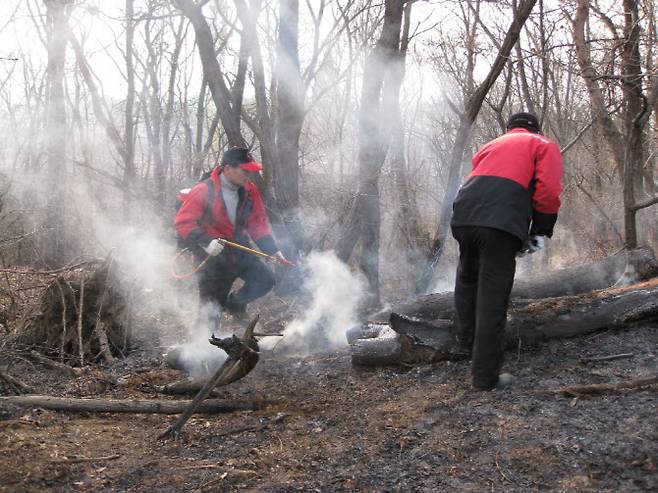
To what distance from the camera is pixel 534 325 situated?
4473 mm

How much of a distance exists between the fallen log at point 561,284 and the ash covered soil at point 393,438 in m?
0.85

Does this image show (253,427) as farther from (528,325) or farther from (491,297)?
(528,325)

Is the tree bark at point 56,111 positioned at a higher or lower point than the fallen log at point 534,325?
higher

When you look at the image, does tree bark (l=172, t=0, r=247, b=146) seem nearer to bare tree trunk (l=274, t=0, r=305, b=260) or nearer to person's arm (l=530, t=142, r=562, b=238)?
bare tree trunk (l=274, t=0, r=305, b=260)

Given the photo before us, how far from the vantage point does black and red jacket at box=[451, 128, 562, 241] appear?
3902 millimetres

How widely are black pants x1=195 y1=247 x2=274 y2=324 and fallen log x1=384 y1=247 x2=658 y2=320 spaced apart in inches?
55.1

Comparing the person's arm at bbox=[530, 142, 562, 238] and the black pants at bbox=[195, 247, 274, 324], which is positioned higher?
the person's arm at bbox=[530, 142, 562, 238]

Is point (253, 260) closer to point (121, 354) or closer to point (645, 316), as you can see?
point (121, 354)

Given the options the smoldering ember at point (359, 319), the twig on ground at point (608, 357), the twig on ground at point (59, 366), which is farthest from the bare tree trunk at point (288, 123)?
the twig on ground at point (608, 357)

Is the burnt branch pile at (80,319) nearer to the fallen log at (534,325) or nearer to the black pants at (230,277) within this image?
the black pants at (230,277)

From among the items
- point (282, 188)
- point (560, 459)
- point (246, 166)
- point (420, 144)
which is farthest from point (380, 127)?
point (420, 144)

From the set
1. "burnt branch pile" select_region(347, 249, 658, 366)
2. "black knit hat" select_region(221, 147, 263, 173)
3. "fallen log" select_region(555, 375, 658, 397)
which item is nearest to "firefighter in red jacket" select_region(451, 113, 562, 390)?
"fallen log" select_region(555, 375, 658, 397)

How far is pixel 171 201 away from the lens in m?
11.4

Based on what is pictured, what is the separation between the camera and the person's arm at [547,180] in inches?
153
